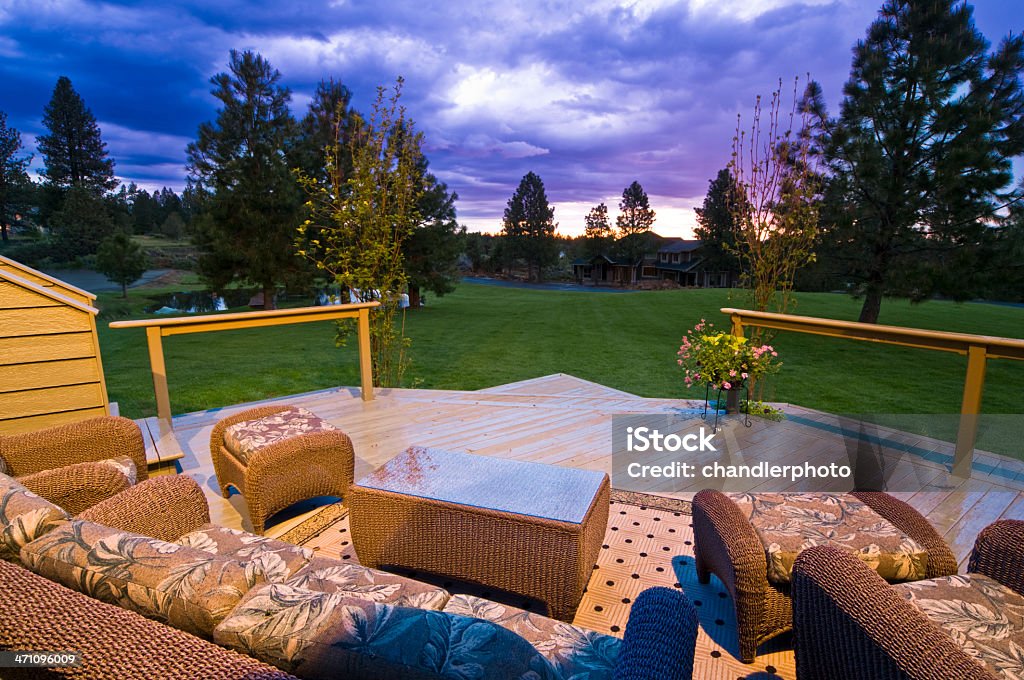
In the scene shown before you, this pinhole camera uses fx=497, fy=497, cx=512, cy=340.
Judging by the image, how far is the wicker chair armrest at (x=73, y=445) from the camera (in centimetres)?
208

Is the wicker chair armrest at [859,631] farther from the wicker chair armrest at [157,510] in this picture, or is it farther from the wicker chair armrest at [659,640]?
the wicker chair armrest at [157,510]

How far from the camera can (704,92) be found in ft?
24.2

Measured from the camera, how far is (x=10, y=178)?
765 inches

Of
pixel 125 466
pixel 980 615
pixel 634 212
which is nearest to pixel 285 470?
pixel 125 466

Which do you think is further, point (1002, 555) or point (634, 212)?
point (634, 212)

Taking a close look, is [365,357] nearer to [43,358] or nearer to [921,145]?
[43,358]

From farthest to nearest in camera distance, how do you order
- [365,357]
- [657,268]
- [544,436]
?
1. [657,268]
2. [365,357]
3. [544,436]

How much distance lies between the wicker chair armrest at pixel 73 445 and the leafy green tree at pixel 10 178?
24.7 metres

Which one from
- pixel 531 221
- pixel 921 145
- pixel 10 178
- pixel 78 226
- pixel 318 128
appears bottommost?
pixel 78 226

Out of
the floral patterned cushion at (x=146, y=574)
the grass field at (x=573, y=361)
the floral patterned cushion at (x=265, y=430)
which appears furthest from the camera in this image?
the grass field at (x=573, y=361)

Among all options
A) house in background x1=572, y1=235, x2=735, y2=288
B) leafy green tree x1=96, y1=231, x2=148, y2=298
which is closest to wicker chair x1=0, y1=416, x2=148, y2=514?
leafy green tree x1=96, y1=231, x2=148, y2=298

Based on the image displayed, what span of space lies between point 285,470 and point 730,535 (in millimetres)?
2004

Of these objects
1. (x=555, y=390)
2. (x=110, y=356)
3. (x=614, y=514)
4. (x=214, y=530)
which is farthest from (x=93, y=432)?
(x=110, y=356)

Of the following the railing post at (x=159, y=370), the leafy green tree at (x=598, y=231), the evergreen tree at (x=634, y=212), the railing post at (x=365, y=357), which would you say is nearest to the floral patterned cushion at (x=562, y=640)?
the railing post at (x=159, y=370)
